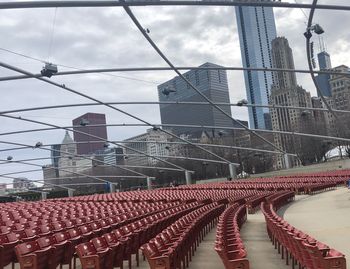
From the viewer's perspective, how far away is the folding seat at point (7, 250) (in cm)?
840

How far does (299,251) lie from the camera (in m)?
7.64

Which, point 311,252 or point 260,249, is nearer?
point 311,252

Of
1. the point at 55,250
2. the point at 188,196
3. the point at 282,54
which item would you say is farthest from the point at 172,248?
the point at 282,54

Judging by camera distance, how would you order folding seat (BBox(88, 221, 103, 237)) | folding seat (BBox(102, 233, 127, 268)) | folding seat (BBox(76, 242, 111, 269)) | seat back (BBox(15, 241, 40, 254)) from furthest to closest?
1. folding seat (BBox(88, 221, 103, 237))
2. folding seat (BBox(102, 233, 127, 268))
3. seat back (BBox(15, 241, 40, 254))
4. folding seat (BBox(76, 242, 111, 269))

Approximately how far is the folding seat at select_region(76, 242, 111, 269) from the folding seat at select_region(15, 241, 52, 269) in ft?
2.01

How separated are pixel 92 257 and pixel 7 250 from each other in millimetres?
2468

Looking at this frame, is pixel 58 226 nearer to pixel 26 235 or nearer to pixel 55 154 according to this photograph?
pixel 26 235

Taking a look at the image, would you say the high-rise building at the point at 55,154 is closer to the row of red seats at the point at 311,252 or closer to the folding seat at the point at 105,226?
the folding seat at the point at 105,226

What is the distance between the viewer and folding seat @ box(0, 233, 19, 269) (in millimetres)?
8398

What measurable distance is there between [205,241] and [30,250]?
6659mm

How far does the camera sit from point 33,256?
23.9 feet

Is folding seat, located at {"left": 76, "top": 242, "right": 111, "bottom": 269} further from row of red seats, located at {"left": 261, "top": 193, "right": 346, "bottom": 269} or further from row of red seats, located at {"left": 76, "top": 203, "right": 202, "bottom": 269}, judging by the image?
row of red seats, located at {"left": 261, "top": 193, "right": 346, "bottom": 269}

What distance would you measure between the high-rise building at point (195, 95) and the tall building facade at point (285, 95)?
7.13m

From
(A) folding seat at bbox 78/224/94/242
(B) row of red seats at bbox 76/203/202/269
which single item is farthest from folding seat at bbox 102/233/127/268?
(A) folding seat at bbox 78/224/94/242
